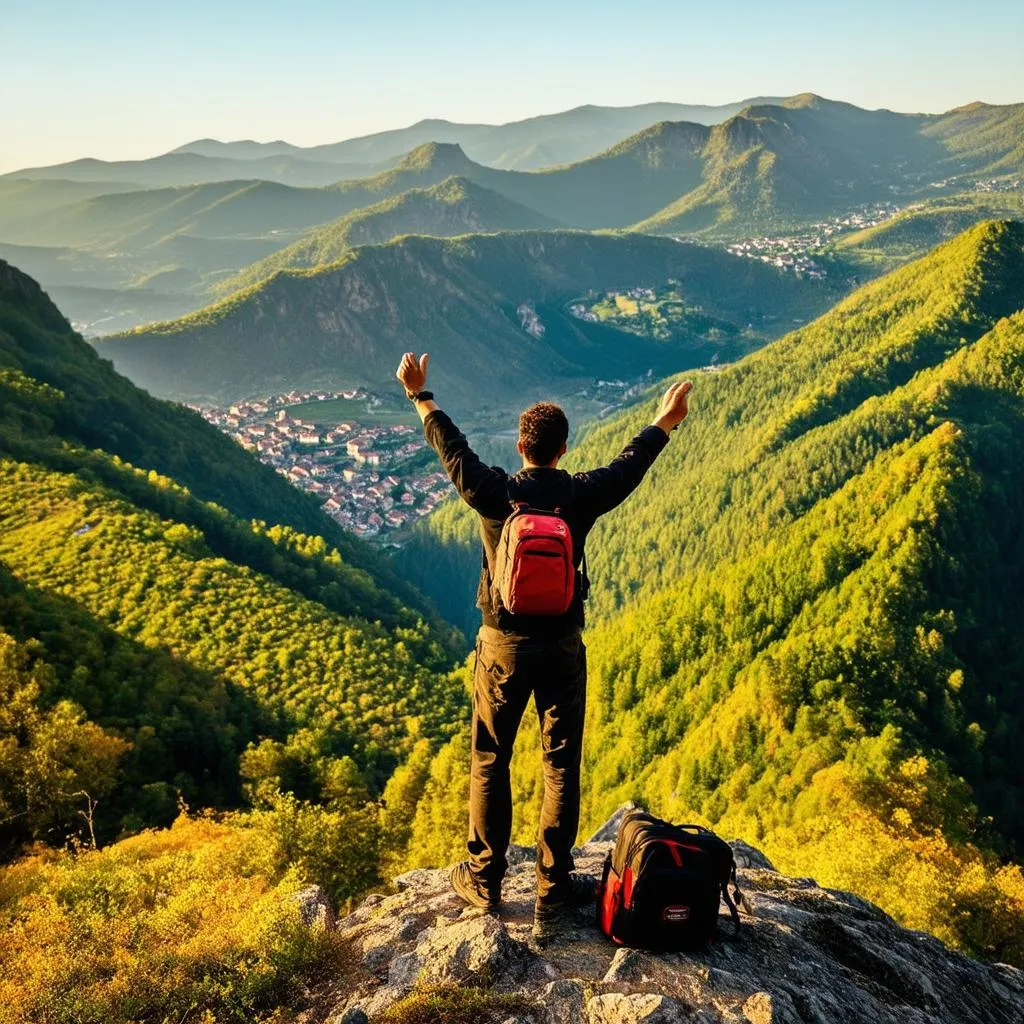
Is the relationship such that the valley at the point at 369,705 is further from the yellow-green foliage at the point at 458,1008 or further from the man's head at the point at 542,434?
the man's head at the point at 542,434

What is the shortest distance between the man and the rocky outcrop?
62cm

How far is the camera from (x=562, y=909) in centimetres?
777

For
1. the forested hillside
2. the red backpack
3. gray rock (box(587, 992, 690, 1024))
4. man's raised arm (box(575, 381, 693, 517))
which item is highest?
man's raised arm (box(575, 381, 693, 517))

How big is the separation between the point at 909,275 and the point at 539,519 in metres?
158

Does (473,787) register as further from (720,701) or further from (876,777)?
(720,701)

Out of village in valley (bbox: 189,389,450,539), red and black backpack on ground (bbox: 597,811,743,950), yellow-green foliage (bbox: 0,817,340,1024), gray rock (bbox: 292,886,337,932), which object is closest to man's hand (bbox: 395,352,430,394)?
red and black backpack on ground (bbox: 597,811,743,950)

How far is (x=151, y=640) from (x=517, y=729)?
36.2 metres

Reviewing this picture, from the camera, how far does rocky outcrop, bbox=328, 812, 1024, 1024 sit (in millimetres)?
6434

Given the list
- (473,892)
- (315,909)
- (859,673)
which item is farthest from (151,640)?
(859,673)

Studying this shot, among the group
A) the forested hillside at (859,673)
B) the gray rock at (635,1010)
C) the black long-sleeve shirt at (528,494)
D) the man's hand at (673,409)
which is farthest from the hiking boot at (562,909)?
the forested hillside at (859,673)

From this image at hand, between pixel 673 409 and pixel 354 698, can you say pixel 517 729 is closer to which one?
pixel 673 409

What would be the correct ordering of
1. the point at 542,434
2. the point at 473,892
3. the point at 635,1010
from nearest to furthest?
the point at 635,1010 < the point at 542,434 < the point at 473,892

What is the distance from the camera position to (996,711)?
41.0 metres

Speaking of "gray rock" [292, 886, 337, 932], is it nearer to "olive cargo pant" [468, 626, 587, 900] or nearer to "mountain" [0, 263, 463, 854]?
"olive cargo pant" [468, 626, 587, 900]
